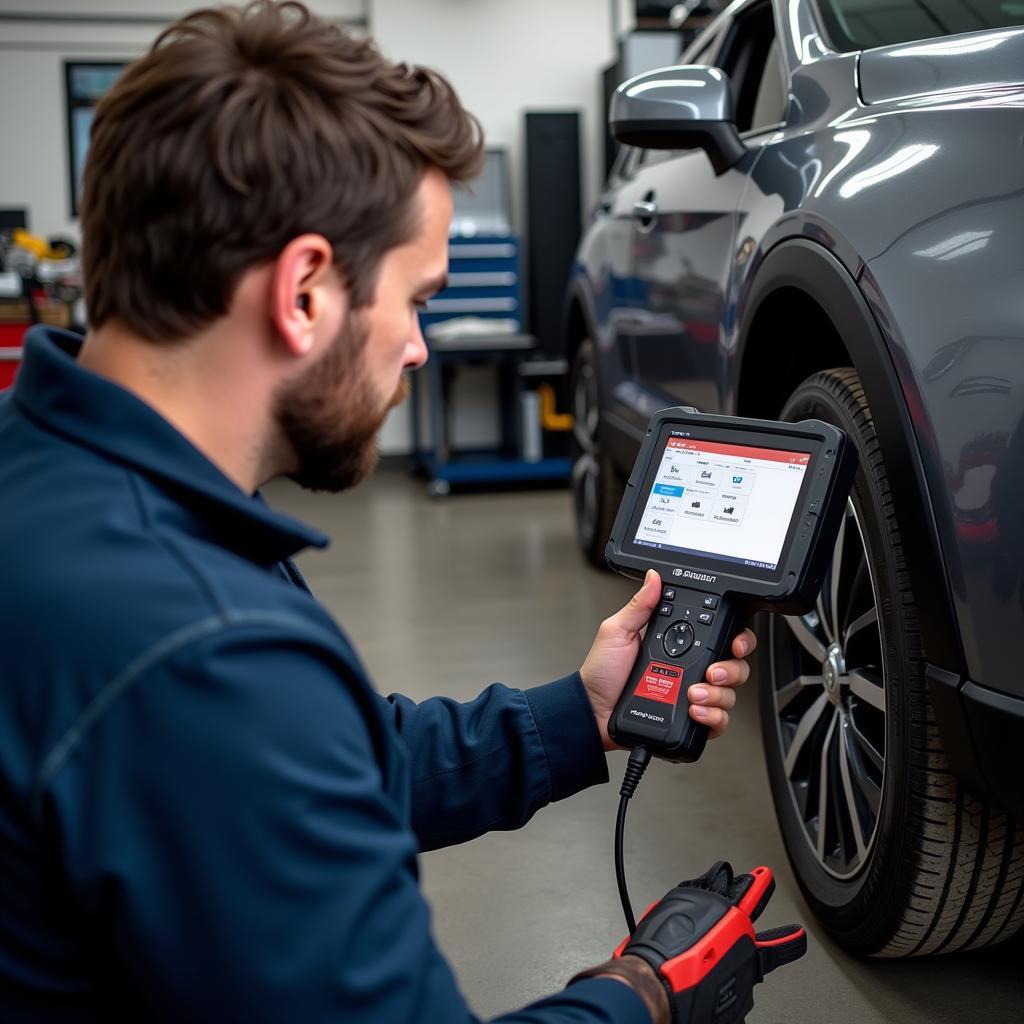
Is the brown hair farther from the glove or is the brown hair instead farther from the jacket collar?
the glove

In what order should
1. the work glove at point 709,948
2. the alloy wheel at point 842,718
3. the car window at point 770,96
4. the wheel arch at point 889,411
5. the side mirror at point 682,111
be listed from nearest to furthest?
1. the work glove at point 709,948
2. the wheel arch at point 889,411
3. the alloy wheel at point 842,718
4. the side mirror at point 682,111
5. the car window at point 770,96

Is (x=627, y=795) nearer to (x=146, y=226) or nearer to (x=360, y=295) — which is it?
(x=360, y=295)

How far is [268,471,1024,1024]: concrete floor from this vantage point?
1.48 metres

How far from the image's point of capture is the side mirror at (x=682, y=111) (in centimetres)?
197

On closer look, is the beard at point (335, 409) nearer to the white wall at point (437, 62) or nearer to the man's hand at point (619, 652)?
the man's hand at point (619, 652)

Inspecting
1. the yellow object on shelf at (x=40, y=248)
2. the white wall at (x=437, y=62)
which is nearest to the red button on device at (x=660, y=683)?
the yellow object on shelf at (x=40, y=248)

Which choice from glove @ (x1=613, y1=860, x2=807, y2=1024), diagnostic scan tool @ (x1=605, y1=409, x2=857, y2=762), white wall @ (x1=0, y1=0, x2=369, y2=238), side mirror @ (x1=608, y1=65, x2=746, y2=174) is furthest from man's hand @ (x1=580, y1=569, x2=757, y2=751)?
white wall @ (x1=0, y1=0, x2=369, y2=238)

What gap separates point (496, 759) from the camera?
1152 millimetres

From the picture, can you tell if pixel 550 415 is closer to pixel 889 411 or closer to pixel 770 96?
pixel 770 96

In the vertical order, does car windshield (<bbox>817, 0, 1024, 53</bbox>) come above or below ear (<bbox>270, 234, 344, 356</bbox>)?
above

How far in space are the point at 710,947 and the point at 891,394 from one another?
634 mm

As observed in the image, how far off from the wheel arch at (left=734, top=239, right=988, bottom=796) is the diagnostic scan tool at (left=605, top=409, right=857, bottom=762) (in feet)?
0.42

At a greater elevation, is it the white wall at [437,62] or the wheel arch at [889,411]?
the white wall at [437,62]

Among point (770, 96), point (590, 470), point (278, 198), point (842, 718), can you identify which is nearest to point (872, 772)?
point (842, 718)
